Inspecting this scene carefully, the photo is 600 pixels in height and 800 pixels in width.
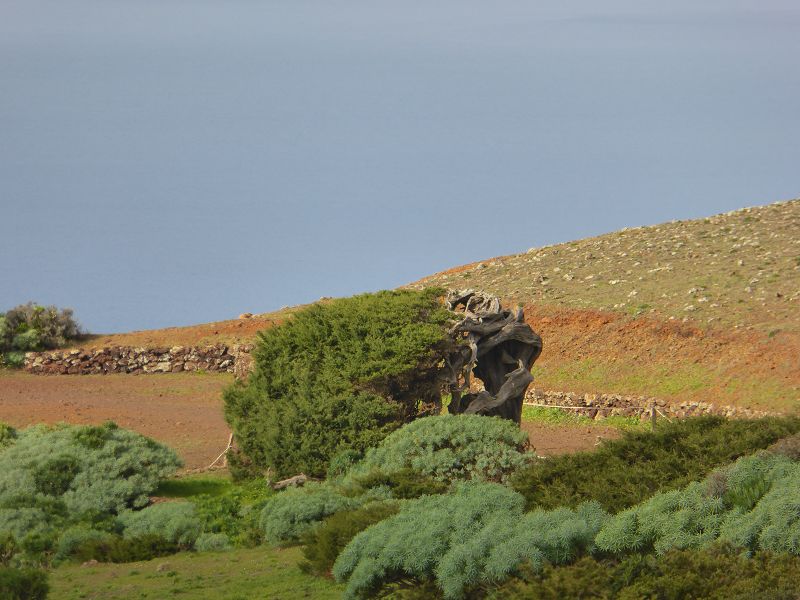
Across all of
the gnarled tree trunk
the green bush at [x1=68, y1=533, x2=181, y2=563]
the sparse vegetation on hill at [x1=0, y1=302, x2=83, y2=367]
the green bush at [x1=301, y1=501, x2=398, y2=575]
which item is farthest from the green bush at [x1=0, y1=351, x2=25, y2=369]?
the green bush at [x1=301, y1=501, x2=398, y2=575]

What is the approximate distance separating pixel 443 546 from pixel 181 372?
24.6 meters

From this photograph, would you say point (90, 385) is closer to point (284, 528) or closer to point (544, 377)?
point (544, 377)

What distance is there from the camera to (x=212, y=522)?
17828 millimetres

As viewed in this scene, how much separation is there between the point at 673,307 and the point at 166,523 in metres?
21.1

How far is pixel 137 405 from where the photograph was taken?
3112cm

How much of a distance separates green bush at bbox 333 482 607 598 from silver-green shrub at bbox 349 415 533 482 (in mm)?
3424

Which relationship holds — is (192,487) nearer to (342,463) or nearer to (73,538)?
(342,463)

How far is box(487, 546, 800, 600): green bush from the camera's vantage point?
37.0 ft

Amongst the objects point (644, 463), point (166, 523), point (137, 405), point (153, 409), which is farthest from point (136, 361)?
point (644, 463)

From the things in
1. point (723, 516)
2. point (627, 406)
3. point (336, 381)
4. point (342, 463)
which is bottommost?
point (627, 406)

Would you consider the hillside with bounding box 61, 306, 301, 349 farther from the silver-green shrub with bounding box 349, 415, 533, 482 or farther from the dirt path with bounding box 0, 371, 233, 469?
the silver-green shrub with bounding box 349, 415, 533, 482

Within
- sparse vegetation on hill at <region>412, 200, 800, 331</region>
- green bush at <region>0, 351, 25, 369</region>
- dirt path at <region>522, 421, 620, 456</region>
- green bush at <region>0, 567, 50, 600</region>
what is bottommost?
dirt path at <region>522, 421, 620, 456</region>

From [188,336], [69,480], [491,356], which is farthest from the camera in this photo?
[188,336]

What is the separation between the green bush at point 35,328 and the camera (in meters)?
37.5
